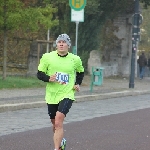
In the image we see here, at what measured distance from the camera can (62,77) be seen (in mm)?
9320

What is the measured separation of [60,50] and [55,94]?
667 millimetres

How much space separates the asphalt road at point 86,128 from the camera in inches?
428

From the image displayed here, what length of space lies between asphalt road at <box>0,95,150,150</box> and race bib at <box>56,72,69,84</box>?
5.05 ft

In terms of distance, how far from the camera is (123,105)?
20.7 m

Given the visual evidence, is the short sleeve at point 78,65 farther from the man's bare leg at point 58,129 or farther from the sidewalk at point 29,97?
the sidewalk at point 29,97

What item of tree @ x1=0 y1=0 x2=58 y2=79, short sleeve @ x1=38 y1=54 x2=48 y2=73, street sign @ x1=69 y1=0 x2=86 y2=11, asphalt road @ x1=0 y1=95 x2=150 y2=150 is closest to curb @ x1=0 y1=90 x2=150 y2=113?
asphalt road @ x1=0 y1=95 x2=150 y2=150

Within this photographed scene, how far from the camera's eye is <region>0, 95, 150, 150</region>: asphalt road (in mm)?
10875

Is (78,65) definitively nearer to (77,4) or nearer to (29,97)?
(29,97)

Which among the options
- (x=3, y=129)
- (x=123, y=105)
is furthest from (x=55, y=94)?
(x=123, y=105)

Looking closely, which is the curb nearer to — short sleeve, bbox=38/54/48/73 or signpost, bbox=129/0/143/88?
signpost, bbox=129/0/143/88

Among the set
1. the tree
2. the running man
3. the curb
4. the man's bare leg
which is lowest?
the curb

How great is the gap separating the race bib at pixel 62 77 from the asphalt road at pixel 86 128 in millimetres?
1539

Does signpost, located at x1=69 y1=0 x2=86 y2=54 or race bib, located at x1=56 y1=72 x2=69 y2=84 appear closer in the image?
race bib, located at x1=56 y1=72 x2=69 y2=84

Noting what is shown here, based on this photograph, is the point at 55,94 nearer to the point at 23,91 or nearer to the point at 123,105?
the point at 123,105
